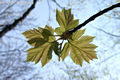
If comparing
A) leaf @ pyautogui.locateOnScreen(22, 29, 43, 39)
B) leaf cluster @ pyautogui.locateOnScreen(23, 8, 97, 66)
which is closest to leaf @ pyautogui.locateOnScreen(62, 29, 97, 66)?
leaf cluster @ pyautogui.locateOnScreen(23, 8, 97, 66)

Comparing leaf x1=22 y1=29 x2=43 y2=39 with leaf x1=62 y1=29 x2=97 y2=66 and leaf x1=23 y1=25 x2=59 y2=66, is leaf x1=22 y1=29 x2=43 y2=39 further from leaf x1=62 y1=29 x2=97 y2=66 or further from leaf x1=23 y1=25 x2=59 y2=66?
leaf x1=62 y1=29 x2=97 y2=66

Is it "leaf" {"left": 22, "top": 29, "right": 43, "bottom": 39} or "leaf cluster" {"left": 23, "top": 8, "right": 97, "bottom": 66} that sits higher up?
"leaf" {"left": 22, "top": 29, "right": 43, "bottom": 39}

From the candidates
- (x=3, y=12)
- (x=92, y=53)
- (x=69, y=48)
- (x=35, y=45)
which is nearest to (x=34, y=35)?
(x=35, y=45)

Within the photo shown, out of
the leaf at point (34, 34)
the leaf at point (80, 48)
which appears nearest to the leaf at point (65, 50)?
the leaf at point (80, 48)

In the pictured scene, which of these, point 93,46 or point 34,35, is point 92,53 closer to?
point 93,46

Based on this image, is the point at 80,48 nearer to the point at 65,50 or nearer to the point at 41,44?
the point at 65,50

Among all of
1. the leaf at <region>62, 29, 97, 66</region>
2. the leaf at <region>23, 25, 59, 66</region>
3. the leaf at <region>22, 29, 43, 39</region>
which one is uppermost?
the leaf at <region>22, 29, 43, 39</region>

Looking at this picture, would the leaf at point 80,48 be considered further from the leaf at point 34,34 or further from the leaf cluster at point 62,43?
the leaf at point 34,34
